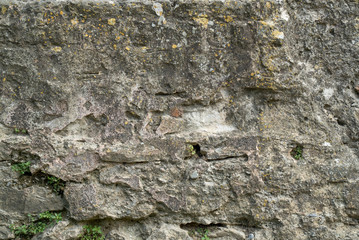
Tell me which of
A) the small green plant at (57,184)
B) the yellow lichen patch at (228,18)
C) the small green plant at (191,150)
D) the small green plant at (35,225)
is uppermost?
the yellow lichen patch at (228,18)

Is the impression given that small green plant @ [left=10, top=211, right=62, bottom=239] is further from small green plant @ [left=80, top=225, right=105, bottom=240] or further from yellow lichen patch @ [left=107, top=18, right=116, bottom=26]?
yellow lichen patch @ [left=107, top=18, right=116, bottom=26]

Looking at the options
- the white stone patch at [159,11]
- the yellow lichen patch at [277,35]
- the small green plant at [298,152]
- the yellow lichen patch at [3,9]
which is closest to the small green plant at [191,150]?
the small green plant at [298,152]

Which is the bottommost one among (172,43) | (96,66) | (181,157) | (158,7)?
(181,157)

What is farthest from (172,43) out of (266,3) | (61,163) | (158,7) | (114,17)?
(61,163)

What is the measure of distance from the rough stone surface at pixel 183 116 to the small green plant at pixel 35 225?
0.05 meters

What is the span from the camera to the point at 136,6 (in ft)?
8.83

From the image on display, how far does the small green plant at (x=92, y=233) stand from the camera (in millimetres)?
2795

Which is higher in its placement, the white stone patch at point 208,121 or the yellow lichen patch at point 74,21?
the yellow lichen patch at point 74,21

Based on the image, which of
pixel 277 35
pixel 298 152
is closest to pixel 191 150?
pixel 298 152

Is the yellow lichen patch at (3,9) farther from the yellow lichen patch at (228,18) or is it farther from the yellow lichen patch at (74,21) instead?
the yellow lichen patch at (228,18)

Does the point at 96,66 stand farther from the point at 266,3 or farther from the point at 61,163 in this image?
the point at 266,3

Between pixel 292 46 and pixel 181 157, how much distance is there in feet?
4.15

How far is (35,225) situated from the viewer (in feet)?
9.09

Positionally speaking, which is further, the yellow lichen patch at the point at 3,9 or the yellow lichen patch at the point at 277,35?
the yellow lichen patch at the point at 277,35
